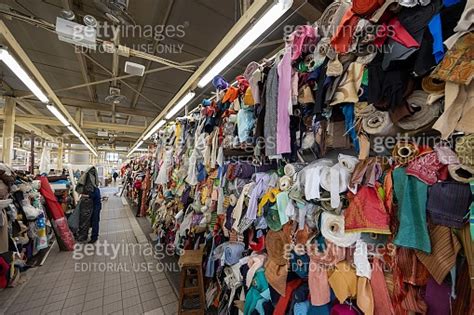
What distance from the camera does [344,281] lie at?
1.13 meters

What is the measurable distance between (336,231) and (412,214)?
40 centimetres

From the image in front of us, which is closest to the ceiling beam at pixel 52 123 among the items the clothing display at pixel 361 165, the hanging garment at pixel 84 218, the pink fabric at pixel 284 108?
the hanging garment at pixel 84 218

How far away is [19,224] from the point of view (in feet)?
10.2

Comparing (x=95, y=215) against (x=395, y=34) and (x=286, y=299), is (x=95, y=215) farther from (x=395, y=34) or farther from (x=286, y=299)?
(x=395, y=34)

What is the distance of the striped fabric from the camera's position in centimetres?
79

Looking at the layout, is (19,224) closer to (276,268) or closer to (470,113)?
(276,268)

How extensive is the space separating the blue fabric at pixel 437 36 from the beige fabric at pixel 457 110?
117 millimetres

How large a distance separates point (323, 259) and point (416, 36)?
1.24 m

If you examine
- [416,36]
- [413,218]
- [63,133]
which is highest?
[63,133]

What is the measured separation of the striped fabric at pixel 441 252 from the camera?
2.59 ft

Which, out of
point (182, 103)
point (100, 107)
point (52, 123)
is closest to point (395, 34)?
point (182, 103)

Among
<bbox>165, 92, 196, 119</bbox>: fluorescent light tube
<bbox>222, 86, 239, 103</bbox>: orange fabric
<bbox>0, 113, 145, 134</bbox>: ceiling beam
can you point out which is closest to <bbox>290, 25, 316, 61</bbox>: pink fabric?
<bbox>222, 86, 239, 103</bbox>: orange fabric

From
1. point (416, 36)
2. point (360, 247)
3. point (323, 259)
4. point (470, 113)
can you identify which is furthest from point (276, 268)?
point (416, 36)

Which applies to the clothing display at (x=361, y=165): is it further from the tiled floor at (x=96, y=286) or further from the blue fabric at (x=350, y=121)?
the tiled floor at (x=96, y=286)
